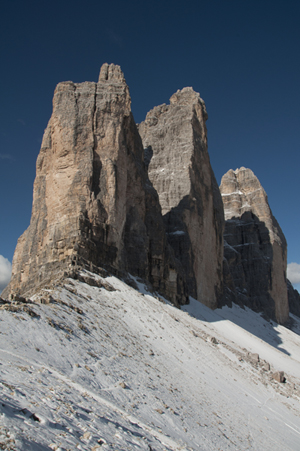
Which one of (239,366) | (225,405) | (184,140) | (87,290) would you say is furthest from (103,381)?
(184,140)

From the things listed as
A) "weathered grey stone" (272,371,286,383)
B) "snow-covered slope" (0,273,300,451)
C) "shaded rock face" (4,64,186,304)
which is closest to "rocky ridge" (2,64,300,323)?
"shaded rock face" (4,64,186,304)

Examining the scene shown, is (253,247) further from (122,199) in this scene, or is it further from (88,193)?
(88,193)

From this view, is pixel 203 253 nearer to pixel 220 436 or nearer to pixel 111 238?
pixel 111 238

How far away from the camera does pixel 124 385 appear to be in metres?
8.54

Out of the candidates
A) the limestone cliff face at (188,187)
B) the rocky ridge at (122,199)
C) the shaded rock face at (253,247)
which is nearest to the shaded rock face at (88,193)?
the rocky ridge at (122,199)

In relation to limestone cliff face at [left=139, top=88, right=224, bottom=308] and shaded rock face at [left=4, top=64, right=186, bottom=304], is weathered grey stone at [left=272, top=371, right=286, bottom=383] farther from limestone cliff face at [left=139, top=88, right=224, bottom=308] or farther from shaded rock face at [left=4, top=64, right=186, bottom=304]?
limestone cliff face at [left=139, top=88, right=224, bottom=308]

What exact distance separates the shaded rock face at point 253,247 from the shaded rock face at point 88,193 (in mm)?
34131

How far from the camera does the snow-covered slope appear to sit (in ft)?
17.1

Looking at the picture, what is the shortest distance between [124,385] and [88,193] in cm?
1611

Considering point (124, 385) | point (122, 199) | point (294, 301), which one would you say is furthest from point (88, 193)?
point (294, 301)

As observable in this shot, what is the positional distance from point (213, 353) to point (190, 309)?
16.6m

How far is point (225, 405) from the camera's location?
11.0 m

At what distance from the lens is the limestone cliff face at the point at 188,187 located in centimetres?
4328

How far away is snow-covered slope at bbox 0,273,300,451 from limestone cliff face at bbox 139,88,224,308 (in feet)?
77.2
